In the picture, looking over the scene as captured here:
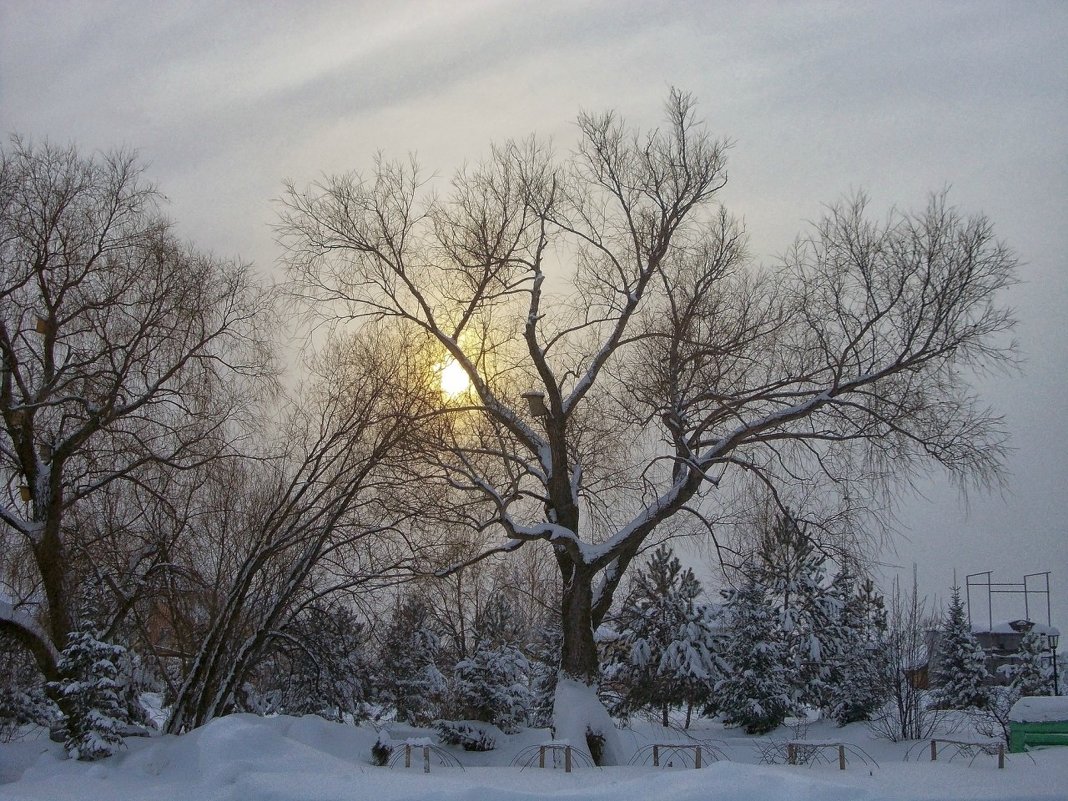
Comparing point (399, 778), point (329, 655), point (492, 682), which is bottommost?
point (492, 682)

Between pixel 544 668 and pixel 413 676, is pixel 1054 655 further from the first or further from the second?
pixel 413 676

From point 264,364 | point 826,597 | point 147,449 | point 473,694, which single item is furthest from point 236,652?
point 826,597

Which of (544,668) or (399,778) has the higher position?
(399,778)

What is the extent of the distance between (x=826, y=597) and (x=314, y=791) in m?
27.3

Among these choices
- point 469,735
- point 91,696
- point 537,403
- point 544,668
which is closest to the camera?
point 91,696

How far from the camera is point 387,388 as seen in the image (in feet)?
54.5

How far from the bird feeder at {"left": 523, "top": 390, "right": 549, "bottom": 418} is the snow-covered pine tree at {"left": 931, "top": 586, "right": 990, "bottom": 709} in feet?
82.1

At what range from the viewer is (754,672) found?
31.2m

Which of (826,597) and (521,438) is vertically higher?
(521,438)

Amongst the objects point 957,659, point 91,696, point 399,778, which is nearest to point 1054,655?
point 957,659

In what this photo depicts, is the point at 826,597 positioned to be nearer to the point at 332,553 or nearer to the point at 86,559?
the point at 332,553

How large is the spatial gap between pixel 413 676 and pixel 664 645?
9.22 metres

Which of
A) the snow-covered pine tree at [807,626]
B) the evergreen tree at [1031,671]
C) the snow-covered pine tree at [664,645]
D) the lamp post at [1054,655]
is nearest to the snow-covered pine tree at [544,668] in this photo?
the snow-covered pine tree at [664,645]

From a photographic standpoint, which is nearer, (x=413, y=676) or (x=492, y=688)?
(x=492, y=688)
